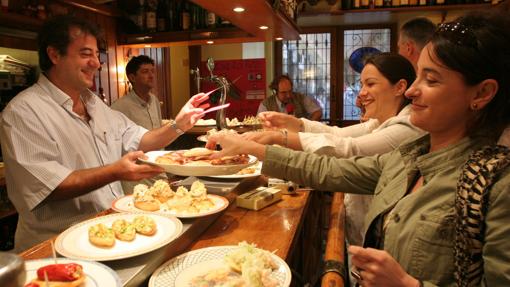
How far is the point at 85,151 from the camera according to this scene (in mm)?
2070

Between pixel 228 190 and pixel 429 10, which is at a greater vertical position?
pixel 429 10

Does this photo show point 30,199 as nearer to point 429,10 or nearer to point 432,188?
point 432,188

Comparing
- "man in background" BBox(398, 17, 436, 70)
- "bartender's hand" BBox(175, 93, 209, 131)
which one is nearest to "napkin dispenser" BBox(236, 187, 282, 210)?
"bartender's hand" BBox(175, 93, 209, 131)

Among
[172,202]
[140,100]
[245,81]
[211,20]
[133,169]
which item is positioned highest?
[211,20]

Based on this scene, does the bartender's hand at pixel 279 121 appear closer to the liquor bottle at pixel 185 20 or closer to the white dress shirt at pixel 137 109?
the white dress shirt at pixel 137 109

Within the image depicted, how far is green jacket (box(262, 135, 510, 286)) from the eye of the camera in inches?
37.6

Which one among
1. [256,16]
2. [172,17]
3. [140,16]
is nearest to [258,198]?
[256,16]

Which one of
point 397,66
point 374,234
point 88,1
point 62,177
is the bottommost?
point 374,234

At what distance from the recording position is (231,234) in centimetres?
149

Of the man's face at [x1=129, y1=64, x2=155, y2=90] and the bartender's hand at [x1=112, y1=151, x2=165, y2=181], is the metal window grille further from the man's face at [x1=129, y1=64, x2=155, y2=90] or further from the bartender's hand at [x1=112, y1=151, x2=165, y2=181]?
the bartender's hand at [x1=112, y1=151, x2=165, y2=181]

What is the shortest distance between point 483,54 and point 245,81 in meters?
5.96

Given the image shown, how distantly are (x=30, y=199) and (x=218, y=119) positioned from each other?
205cm

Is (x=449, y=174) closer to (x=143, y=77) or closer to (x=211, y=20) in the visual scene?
(x=143, y=77)

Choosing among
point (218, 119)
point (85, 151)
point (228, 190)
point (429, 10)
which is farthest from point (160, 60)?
point (228, 190)
